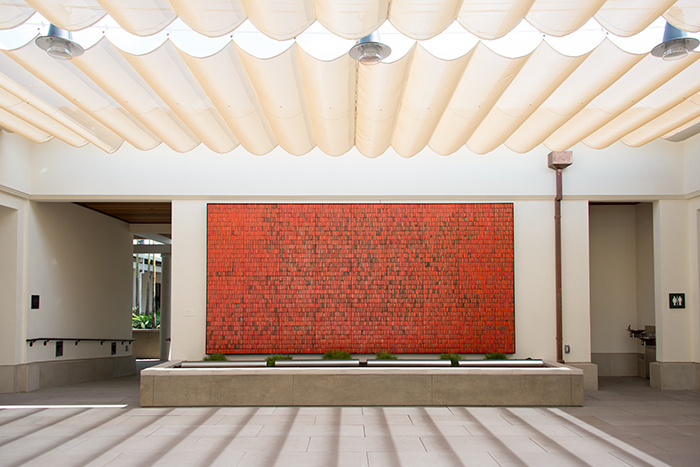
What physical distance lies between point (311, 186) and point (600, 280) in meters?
6.23

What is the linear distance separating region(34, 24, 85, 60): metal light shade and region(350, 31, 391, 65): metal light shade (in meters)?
2.53

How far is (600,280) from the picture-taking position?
11195 millimetres

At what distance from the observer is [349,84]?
6043 millimetres

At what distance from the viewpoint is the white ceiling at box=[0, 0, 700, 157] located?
14.3ft

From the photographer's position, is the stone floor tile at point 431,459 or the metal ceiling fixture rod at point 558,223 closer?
the stone floor tile at point 431,459

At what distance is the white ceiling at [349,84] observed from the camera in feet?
14.3

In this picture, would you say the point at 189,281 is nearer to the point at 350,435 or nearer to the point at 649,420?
the point at 350,435

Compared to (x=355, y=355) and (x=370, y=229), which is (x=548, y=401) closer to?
(x=355, y=355)

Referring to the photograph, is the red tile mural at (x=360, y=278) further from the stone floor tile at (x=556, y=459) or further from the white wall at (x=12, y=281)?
the stone floor tile at (x=556, y=459)

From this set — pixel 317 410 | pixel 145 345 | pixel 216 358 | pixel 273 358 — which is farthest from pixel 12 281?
pixel 145 345

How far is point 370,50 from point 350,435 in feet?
13.7

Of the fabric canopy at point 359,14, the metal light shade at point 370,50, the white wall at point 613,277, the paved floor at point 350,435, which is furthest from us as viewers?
the white wall at point 613,277

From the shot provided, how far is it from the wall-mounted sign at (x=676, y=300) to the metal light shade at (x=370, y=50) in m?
7.57

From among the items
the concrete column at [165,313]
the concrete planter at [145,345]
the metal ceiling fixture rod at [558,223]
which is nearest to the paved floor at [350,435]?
the metal ceiling fixture rod at [558,223]
